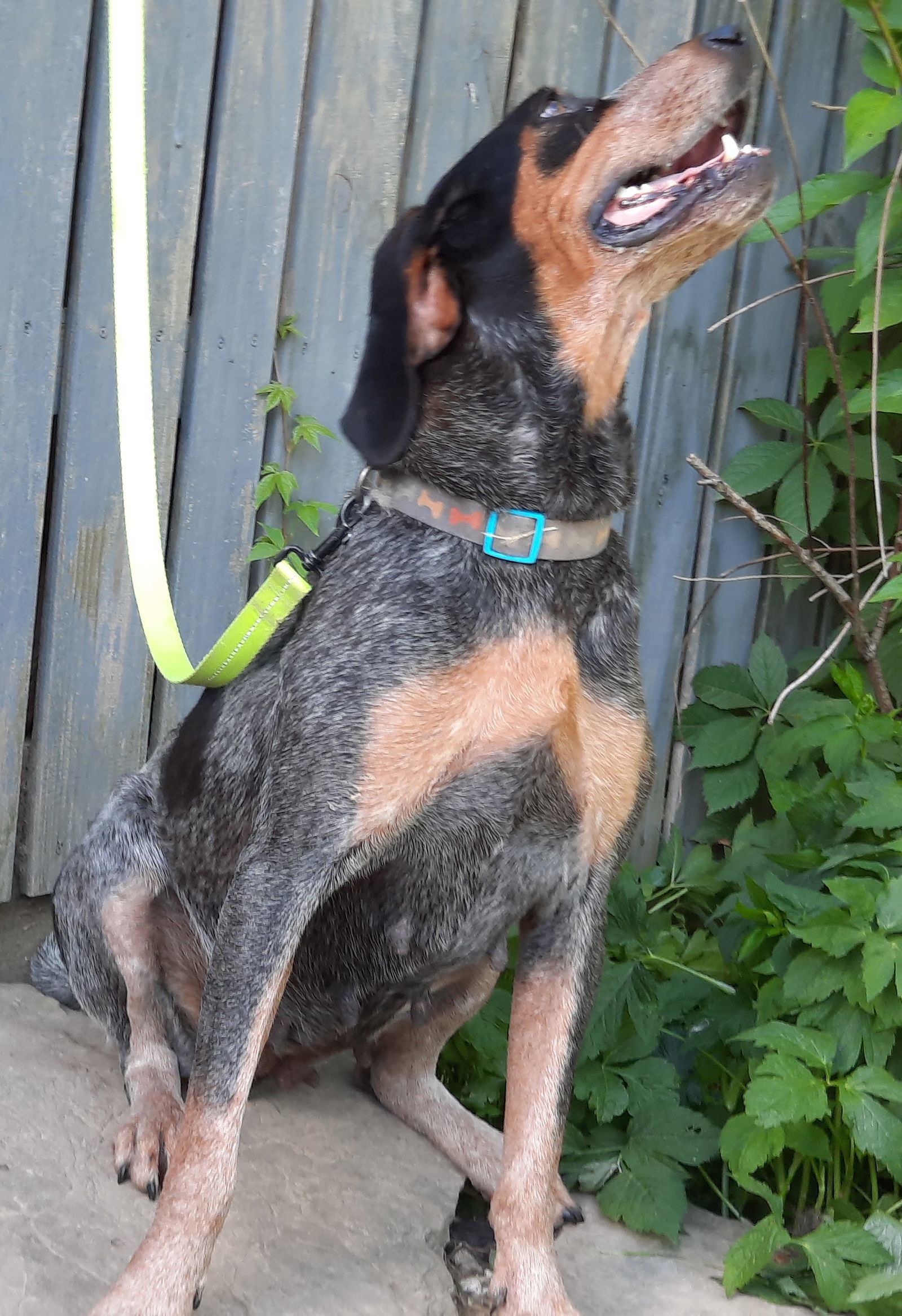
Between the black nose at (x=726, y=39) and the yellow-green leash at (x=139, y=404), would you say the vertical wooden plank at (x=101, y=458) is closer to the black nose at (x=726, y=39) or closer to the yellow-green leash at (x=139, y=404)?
the yellow-green leash at (x=139, y=404)

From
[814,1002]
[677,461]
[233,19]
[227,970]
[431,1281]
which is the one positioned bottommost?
[431,1281]

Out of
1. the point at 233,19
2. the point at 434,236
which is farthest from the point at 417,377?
the point at 233,19

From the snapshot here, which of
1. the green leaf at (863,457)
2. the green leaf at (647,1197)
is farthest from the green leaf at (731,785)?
the green leaf at (647,1197)

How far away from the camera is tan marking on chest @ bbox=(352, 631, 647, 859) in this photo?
101 inches

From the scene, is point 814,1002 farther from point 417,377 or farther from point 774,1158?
point 417,377

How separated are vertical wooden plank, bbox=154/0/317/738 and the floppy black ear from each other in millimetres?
1238

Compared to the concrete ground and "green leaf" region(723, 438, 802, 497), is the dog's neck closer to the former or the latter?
the concrete ground

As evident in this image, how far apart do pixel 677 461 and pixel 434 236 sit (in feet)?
7.32

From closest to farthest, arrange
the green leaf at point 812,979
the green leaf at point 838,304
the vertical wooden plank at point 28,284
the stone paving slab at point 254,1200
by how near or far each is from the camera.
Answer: the stone paving slab at point 254,1200 → the green leaf at point 812,979 → the vertical wooden plank at point 28,284 → the green leaf at point 838,304

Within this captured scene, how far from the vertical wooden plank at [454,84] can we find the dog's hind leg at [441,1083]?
2494mm

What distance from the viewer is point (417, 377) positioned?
9.00ft

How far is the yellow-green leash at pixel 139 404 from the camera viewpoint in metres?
2.43

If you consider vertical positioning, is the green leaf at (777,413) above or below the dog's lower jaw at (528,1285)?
above

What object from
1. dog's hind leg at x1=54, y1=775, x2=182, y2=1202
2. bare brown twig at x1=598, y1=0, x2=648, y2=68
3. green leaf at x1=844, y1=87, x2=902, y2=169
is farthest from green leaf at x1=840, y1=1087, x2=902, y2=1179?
bare brown twig at x1=598, y1=0, x2=648, y2=68
